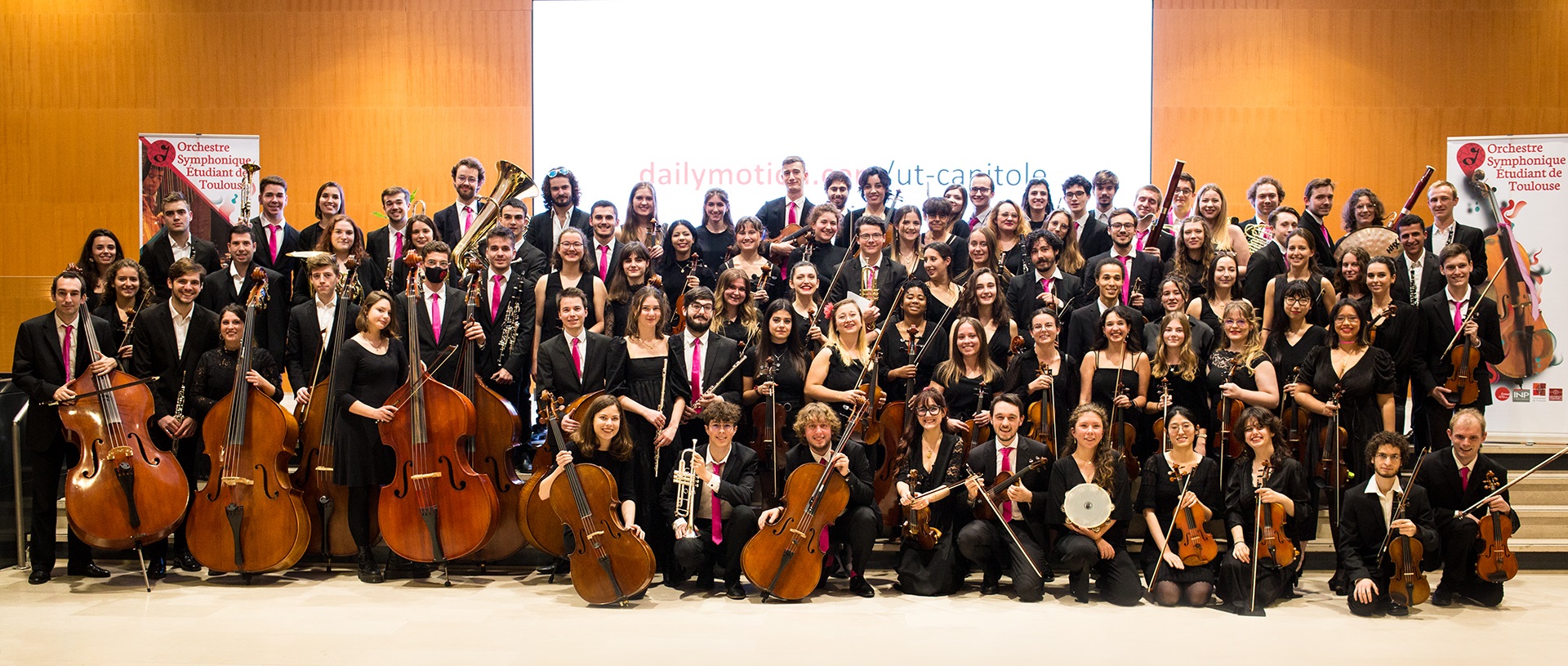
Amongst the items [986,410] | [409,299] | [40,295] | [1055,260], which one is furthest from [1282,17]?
[40,295]

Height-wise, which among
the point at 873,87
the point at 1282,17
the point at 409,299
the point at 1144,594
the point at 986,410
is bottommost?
the point at 1144,594

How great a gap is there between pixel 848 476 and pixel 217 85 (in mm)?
5521

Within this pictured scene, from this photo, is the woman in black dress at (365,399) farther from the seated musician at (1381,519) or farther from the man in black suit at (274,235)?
the seated musician at (1381,519)

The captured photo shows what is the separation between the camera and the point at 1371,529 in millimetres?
4344

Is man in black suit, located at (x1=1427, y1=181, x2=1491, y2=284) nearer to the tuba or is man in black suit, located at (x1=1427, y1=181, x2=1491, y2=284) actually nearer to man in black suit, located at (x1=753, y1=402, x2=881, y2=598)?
man in black suit, located at (x1=753, y1=402, x2=881, y2=598)


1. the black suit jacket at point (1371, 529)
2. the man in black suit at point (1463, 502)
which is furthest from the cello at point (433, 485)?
the man in black suit at point (1463, 502)

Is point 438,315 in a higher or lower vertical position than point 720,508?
higher

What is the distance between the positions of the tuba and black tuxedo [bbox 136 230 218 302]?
3.75 ft

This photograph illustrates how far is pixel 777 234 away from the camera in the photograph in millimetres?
6121

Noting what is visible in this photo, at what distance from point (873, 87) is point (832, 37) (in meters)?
0.42

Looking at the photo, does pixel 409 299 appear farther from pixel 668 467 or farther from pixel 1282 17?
pixel 1282 17

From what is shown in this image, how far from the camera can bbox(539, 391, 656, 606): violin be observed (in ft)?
14.0

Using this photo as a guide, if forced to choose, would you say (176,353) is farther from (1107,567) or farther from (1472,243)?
(1472,243)

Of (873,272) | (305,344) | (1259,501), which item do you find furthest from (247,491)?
(1259,501)
